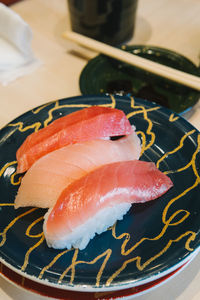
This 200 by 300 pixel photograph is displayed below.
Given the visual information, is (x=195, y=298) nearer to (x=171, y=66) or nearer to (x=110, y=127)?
(x=110, y=127)

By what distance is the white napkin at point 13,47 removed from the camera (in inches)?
51.3

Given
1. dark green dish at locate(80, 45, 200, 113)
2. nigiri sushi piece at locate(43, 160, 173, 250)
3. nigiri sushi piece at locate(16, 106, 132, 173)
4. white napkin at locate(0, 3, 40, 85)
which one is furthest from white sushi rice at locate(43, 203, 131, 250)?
white napkin at locate(0, 3, 40, 85)

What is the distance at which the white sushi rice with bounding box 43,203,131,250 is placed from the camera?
26.6 inches

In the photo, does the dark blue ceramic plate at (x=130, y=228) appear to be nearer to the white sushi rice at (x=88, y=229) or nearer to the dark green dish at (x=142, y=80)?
the white sushi rice at (x=88, y=229)

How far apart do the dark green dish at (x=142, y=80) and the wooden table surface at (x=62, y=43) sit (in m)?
0.08

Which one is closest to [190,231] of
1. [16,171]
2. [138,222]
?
[138,222]

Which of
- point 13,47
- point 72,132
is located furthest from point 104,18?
point 72,132

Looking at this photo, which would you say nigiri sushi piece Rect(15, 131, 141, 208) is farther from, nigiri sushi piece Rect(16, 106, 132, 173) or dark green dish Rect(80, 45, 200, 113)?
dark green dish Rect(80, 45, 200, 113)

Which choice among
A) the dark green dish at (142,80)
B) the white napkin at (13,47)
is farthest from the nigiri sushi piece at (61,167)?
the white napkin at (13,47)

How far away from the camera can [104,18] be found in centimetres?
132

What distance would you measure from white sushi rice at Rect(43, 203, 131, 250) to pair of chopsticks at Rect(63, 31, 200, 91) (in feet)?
1.93

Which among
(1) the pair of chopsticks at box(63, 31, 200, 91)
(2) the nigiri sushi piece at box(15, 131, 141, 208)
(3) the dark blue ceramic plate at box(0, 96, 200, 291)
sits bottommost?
(3) the dark blue ceramic plate at box(0, 96, 200, 291)

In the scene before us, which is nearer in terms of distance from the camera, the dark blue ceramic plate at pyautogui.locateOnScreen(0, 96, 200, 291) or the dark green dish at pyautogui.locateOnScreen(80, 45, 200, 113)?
the dark blue ceramic plate at pyautogui.locateOnScreen(0, 96, 200, 291)

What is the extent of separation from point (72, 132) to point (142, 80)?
1.70ft
